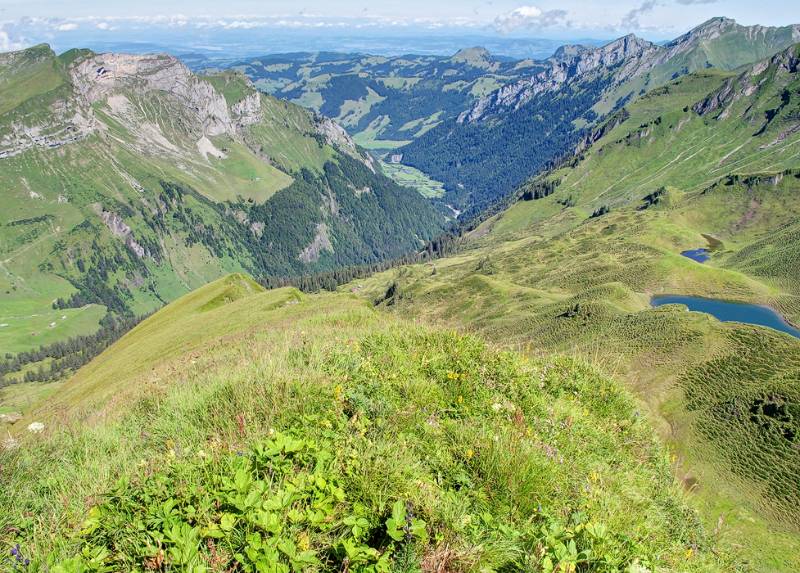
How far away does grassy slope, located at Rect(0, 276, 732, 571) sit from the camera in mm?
5234

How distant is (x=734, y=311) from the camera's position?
10450cm

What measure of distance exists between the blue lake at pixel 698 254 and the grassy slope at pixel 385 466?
174217 mm

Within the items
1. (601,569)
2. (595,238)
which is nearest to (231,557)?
(601,569)

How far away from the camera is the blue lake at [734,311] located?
97312 millimetres

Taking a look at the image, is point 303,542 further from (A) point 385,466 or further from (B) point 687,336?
(B) point 687,336

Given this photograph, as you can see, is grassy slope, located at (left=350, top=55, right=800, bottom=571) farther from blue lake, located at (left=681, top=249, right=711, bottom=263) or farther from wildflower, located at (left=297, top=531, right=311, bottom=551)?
wildflower, located at (left=297, top=531, right=311, bottom=551)

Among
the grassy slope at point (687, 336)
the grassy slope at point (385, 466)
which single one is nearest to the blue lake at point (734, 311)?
the grassy slope at point (687, 336)

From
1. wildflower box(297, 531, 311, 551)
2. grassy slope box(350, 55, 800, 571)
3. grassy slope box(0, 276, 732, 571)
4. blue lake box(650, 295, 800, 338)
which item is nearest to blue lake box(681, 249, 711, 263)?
grassy slope box(350, 55, 800, 571)

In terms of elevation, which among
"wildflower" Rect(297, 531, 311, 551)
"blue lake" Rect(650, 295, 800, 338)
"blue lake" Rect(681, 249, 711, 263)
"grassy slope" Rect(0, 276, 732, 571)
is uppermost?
"wildflower" Rect(297, 531, 311, 551)

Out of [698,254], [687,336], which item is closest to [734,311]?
[687,336]

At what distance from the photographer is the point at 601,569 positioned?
5094mm

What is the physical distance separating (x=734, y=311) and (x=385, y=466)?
123252 mm

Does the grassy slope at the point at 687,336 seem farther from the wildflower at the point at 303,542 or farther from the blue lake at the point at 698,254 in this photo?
the wildflower at the point at 303,542

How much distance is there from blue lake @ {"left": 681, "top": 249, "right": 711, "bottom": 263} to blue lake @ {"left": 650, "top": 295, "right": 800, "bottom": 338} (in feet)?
185
